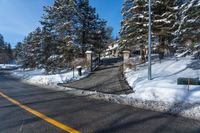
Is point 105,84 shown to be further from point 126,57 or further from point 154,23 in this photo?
point 154,23

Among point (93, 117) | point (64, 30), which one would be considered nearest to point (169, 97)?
point (93, 117)

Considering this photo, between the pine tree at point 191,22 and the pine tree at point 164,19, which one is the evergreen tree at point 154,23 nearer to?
the pine tree at point 164,19

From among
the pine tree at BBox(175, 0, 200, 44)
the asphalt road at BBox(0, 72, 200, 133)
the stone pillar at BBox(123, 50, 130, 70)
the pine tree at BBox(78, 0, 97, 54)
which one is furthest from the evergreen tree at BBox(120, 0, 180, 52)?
the asphalt road at BBox(0, 72, 200, 133)

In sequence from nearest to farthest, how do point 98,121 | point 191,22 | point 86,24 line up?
→ point 98,121 → point 191,22 → point 86,24

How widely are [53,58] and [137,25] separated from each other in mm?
11089

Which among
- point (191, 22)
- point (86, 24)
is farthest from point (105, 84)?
point (86, 24)

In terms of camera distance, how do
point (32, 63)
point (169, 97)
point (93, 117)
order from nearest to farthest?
point (93, 117)
point (169, 97)
point (32, 63)

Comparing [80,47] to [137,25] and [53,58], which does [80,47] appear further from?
[137,25]

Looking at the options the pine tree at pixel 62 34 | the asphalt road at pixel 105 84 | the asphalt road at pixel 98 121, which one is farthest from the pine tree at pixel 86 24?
the asphalt road at pixel 98 121

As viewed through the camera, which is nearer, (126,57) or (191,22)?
(191,22)

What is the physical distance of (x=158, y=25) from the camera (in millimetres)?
23922

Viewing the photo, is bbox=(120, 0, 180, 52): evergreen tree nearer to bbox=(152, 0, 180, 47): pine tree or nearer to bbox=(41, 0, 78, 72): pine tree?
bbox=(152, 0, 180, 47): pine tree

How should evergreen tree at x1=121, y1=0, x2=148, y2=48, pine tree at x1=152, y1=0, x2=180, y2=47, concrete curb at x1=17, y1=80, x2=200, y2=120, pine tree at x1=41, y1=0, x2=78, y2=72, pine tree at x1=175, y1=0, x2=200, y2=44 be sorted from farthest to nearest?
pine tree at x1=41, y1=0, x2=78, y2=72 < evergreen tree at x1=121, y1=0, x2=148, y2=48 < pine tree at x1=152, y1=0, x2=180, y2=47 < pine tree at x1=175, y1=0, x2=200, y2=44 < concrete curb at x1=17, y1=80, x2=200, y2=120

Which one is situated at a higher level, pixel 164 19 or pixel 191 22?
pixel 164 19
